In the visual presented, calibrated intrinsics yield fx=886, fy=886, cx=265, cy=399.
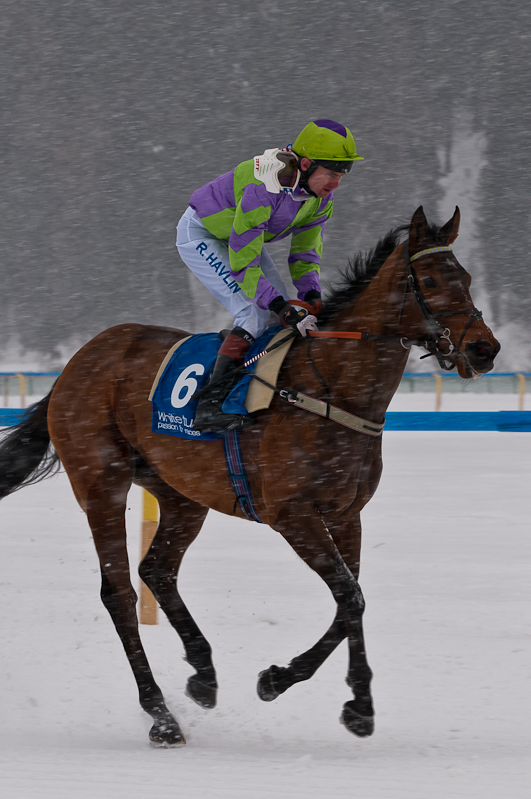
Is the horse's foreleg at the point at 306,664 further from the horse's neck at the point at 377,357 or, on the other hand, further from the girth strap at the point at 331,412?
the horse's neck at the point at 377,357

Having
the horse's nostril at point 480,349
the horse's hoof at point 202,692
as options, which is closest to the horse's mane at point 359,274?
the horse's nostril at point 480,349

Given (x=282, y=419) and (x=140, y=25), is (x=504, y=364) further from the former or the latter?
(x=282, y=419)

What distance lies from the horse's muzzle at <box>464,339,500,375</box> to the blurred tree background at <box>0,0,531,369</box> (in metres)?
36.2

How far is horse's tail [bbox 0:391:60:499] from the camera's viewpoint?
4.20 m

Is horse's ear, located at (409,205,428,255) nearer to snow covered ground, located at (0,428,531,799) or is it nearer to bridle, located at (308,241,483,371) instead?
bridle, located at (308,241,483,371)

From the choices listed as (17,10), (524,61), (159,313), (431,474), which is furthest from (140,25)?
(431,474)

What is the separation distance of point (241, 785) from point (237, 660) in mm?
1255

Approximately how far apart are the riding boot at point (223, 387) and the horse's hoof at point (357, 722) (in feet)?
3.64

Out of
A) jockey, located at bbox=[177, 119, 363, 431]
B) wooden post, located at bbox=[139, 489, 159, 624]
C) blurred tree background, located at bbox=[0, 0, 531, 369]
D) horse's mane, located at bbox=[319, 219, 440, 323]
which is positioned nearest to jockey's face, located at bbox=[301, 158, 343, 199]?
jockey, located at bbox=[177, 119, 363, 431]

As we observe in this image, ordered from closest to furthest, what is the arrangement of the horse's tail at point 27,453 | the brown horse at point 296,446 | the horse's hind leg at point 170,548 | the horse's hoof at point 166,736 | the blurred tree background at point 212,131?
the brown horse at point 296,446 → the horse's hoof at point 166,736 → the horse's hind leg at point 170,548 → the horse's tail at point 27,453 → the blurred tree background at point 212,131

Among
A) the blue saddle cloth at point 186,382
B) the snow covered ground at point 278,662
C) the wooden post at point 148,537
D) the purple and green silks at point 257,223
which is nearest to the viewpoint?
the snow covered ground at point 278,662

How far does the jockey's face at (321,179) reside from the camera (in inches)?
133

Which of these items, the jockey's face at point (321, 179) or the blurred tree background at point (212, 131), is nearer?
the jockey's face at point (321, 179)

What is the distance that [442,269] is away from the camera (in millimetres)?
3082
